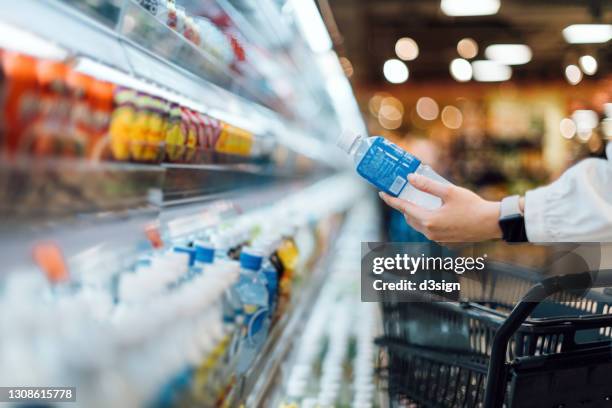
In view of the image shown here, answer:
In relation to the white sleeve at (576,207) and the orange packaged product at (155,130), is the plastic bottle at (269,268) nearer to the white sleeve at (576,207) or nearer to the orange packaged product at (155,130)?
the orange packaged product at (155,130)

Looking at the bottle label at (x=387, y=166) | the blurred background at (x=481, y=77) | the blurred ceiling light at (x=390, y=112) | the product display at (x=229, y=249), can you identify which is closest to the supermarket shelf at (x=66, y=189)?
the product display at (x=229, y=249)

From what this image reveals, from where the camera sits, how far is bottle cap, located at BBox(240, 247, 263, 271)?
5.72 feet

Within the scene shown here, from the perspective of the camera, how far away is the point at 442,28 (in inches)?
517

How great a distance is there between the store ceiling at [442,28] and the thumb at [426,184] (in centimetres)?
657

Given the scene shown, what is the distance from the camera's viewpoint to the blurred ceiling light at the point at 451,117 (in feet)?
63.5

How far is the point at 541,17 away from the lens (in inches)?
447

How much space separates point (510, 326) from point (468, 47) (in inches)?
509

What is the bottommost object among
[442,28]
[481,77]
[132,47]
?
[132,47]

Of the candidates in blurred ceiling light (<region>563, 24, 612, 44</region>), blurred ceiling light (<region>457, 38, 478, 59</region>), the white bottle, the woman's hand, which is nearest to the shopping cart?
the woman's hand

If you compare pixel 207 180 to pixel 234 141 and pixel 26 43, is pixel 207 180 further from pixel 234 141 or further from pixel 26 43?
pixel 26 43

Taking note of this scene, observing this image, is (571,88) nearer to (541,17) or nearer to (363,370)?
(541,17)

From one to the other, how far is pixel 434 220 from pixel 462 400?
0.41 m

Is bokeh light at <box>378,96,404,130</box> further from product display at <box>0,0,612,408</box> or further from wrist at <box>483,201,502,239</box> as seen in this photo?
wrist at <box>483,201,502,239</box>

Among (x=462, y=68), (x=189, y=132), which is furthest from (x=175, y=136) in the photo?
(x=462, y=68)
